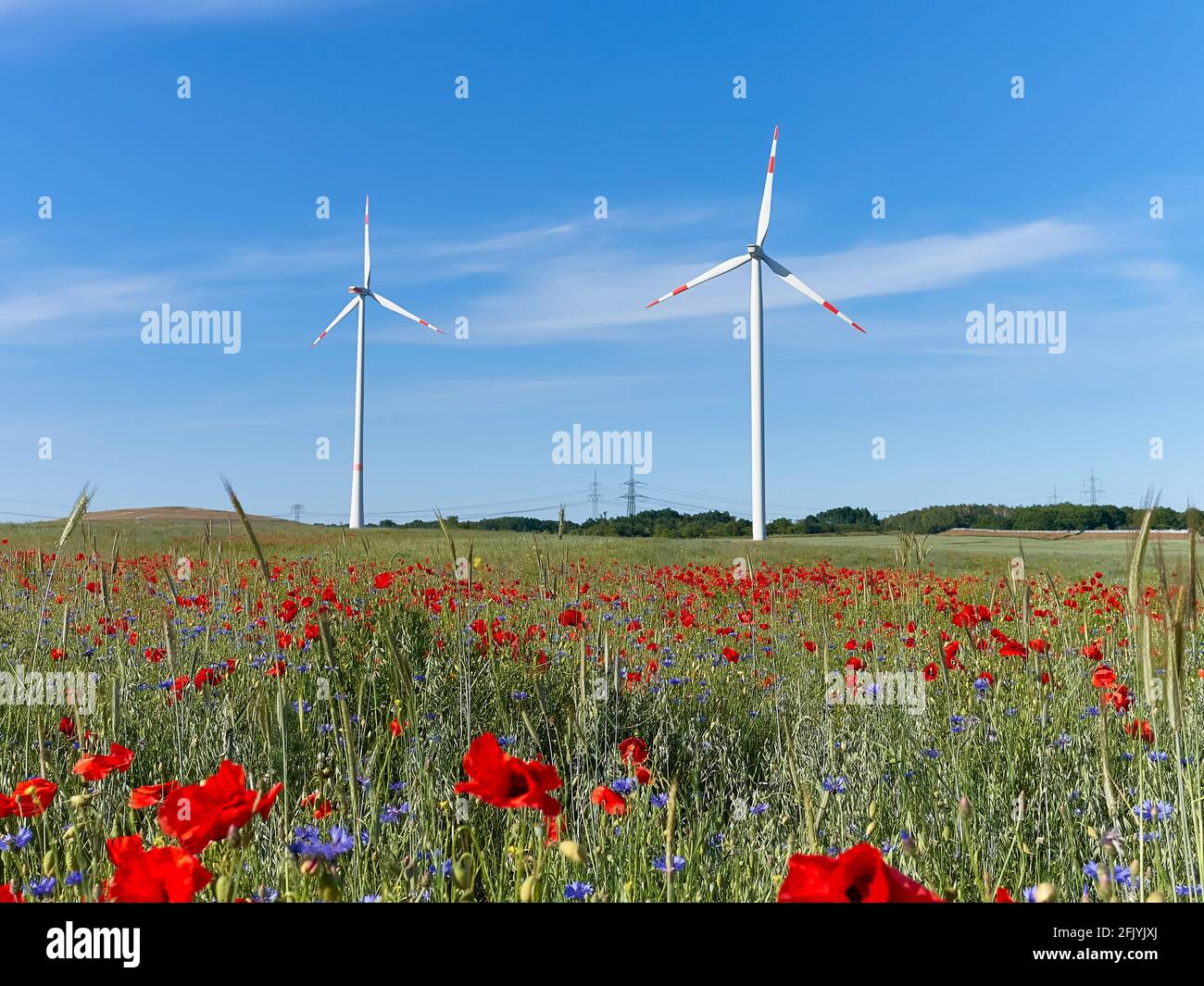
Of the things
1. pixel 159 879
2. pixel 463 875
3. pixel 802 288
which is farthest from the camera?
pixel 802 288

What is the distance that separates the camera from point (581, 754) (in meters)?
2.75

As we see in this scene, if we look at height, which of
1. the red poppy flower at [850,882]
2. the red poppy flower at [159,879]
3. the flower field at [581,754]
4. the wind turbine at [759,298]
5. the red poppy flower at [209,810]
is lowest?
the flower field at [581,754]

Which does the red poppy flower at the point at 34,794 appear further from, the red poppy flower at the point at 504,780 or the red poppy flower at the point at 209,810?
the red poppy flower at the point at 504,780

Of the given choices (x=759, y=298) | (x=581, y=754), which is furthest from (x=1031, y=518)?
(x=581, y=754)

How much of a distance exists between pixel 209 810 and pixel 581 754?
160 cm

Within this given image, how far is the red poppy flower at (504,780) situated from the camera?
1.29 metres

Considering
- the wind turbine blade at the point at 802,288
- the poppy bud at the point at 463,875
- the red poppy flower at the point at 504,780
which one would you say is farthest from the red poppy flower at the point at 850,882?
the wind turbine blade at the point at 802,288

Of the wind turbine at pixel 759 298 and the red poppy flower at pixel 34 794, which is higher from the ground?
the wind turbine at pixel 759 298

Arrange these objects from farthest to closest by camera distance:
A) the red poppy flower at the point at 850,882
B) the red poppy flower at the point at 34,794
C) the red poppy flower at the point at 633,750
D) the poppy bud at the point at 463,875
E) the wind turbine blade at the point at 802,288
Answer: the wind turbine blade at the point at 802,288 < the red poppy flower at the point at 633,750 < the red poppy flower at the point at 34,794 < the poppy bud at the point at 463,875 < the red poppy flower at the point at 850,882

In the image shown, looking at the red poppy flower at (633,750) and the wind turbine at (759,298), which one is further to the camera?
the wind turbine at (759,298)

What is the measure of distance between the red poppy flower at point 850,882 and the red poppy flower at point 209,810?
0.82m

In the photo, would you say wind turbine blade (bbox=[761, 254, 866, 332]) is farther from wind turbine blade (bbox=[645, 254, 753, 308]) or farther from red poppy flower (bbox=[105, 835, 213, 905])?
red poppy flower (bbox=[105, 835, 213, 905])

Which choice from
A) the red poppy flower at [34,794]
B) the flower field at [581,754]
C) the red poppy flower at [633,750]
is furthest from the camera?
the red poppy flower at [633,750]

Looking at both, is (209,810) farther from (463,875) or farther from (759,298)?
(759,298)
